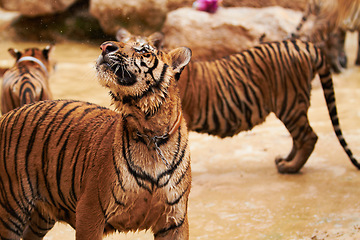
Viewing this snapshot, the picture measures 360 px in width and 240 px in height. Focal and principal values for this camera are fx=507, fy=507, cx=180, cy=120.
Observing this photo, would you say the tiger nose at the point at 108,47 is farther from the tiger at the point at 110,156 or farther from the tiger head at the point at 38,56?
the tiger head at the point at 38,56

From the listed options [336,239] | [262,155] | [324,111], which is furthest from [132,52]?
[324,111]

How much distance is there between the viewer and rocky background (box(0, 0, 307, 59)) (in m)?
7.72

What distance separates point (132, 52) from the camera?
215cm

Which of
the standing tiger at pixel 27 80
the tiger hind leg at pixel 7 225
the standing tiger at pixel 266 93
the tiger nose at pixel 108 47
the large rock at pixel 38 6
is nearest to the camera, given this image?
the tiger nose at pixel 108 47

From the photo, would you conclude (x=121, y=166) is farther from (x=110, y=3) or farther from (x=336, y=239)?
(x=110, y=3)

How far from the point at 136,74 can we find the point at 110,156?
0.45 m

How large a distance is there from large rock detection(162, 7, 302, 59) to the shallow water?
1559mm

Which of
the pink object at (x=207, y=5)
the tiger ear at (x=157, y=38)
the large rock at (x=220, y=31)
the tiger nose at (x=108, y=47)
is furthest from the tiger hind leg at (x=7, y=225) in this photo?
the pink object at (x=207, y=5)

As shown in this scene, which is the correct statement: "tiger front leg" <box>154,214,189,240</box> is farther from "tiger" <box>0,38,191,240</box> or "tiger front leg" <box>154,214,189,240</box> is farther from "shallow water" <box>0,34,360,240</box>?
"shallow water" <box>0,34,360,240</box>

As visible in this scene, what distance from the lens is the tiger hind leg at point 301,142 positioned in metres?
4.49

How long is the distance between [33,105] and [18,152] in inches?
11.8

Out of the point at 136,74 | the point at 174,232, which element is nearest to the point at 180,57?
the point at 136,74

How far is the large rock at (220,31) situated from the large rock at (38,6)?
11.0ft

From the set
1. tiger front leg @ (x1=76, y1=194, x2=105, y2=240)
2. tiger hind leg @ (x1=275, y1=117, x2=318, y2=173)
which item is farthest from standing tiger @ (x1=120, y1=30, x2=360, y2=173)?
tiger front leg @ (x1=76, y1=194, x2=105, y2=240)
